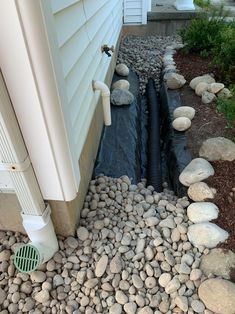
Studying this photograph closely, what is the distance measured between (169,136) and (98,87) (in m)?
0.82

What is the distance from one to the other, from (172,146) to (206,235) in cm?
98

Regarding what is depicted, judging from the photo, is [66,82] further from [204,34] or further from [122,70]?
[204,34]

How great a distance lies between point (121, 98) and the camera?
2783 millimetres

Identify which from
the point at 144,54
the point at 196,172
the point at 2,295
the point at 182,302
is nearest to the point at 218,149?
the point at 196,172

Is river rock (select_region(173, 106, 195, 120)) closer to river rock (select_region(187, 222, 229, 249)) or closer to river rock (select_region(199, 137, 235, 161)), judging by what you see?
river rock (select_region(199, 137, 235, 161))

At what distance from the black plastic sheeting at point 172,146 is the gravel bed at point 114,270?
18.2 inches

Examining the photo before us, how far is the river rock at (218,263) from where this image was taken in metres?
1.32

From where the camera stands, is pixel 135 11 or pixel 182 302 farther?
pixel 135 11

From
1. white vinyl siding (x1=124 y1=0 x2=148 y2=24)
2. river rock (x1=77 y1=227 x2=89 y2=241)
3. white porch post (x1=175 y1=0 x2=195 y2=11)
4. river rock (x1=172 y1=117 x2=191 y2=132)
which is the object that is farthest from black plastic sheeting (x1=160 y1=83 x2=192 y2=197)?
white porch post (x1=175 y1=0 x2=195 y2=11)

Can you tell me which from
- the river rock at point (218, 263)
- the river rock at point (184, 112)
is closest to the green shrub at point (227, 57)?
A: the river rock at point (184, 112)

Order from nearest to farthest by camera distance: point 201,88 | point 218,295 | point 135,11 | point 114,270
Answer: point 218,295
point 114,270
point 201,88
point 135,11

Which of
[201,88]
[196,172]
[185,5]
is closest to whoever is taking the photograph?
[196,172]

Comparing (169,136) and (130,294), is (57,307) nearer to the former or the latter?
(130,294)

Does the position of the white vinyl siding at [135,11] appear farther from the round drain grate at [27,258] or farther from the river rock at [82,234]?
the round drain grate at [27,258]
